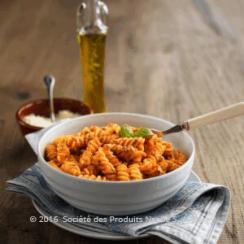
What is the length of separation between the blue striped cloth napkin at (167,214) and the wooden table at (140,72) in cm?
4

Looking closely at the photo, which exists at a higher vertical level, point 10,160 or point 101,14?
point 101,14

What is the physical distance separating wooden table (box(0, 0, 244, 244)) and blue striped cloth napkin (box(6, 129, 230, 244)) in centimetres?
4

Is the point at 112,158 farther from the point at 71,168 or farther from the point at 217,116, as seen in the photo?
the point at 217,116

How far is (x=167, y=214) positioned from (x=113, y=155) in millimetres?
149

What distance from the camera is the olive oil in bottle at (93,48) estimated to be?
1525 millimetres

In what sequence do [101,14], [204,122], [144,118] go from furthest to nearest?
[101,14], [144,118], [204,122]

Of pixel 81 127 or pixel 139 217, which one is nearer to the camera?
pixel 139 217

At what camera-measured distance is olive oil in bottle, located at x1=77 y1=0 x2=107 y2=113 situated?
153 cm

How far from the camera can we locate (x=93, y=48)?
153cm

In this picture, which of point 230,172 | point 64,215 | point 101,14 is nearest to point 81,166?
point 64,215

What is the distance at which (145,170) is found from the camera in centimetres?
Result: 103

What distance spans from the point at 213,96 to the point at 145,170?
2.52 ft

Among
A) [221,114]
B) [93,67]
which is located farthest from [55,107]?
[221,114]

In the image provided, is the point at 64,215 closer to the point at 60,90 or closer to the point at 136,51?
the point at 60,90
